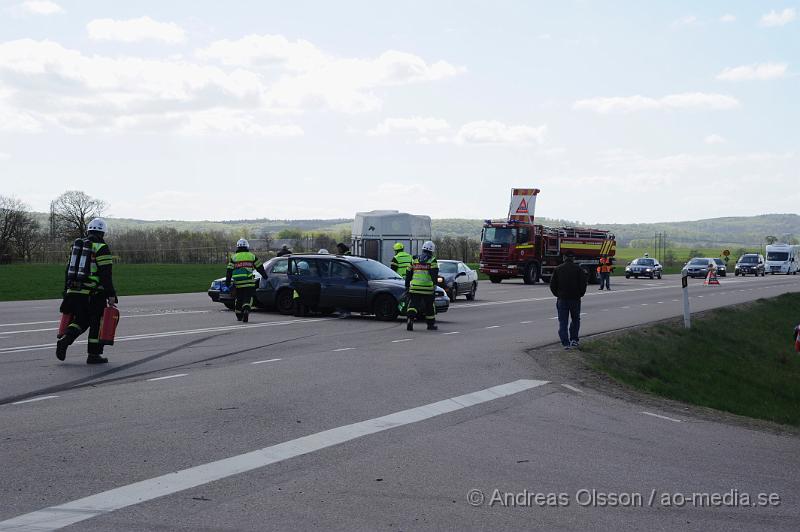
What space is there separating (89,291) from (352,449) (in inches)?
256

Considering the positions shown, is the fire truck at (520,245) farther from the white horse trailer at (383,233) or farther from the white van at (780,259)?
the white van at (780,259)

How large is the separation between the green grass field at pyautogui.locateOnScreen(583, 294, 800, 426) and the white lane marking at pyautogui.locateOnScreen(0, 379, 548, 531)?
18.2ft

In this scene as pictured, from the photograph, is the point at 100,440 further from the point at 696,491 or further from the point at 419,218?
the point at 419,218

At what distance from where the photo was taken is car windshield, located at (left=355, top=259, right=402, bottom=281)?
21.8 meters

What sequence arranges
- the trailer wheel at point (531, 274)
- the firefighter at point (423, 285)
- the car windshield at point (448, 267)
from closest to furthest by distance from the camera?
the firefighter at point (423, 285)
the car windshield at point (448, 267)
the trailer wheel at point (531, 274)

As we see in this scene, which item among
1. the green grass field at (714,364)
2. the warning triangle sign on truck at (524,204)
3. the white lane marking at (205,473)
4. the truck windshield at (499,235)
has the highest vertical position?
the warning triangle sign on truck at (524,204)

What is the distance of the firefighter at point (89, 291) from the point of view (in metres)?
12.3

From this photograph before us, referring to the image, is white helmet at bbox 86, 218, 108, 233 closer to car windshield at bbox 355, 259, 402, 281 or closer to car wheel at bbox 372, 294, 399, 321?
car wheel at bbox 372, 294, 399, 321

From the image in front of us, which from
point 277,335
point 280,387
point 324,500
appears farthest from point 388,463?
point 277,335

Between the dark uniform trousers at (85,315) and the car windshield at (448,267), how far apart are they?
1845 centimetres

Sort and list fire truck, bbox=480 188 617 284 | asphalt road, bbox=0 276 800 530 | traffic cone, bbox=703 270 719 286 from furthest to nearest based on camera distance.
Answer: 1. traffic cone, bbox=703 270 719 286
2. fire truck, bbox=480 188 617 284
3. asphalt road, bbox=0 276 800 530

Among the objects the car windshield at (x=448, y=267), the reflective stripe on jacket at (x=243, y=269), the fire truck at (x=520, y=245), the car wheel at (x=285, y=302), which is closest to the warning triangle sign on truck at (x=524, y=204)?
the fire truck at (x=520, y=245)

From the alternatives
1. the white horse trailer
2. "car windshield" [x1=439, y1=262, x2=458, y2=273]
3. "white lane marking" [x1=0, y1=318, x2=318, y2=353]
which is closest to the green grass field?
"white lane marking" [x1=0, y1=318, x2=318, y2=353]

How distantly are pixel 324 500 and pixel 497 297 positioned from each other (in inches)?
1098
